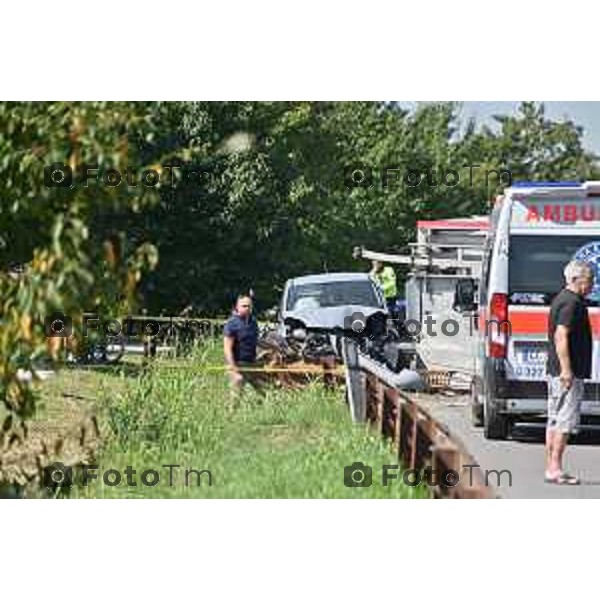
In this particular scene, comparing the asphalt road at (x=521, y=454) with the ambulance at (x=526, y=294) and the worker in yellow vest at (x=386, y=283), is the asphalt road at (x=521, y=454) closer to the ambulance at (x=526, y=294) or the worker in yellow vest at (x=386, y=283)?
the ambulance at (x=526, y=294)

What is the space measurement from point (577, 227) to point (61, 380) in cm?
330

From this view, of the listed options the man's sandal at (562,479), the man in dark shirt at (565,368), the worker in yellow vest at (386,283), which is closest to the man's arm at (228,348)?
the worker in yellow vest at (386,283)

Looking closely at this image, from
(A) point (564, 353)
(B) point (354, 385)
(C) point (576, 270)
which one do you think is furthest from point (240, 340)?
(C) point (576, 270)

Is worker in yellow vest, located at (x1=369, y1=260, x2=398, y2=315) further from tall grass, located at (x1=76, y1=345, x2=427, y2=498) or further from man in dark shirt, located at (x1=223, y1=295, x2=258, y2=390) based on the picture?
man in dark shirt, located at (x1=223, y1=295, x2=258, y2=390)

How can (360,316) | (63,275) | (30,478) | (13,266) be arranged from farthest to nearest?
(360,316) → (30,478) → (13,266) → (63,275)

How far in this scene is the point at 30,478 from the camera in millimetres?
7309

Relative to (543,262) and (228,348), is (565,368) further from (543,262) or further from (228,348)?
(228,348)

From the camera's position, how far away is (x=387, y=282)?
30.0 ft

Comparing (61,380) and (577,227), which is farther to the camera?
(577,227)

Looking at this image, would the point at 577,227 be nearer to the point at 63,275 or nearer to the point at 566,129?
the point at 566,129

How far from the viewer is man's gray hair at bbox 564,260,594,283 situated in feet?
29.1

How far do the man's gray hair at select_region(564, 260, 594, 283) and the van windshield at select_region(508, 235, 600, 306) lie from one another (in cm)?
3
